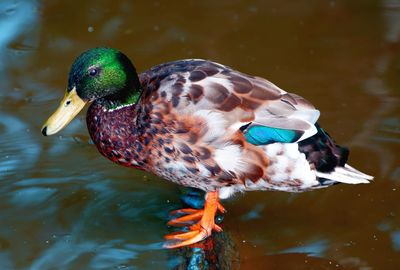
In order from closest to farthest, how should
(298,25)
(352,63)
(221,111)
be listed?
(221,111), (352,63), (298,25)

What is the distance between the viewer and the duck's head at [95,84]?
4.27 m

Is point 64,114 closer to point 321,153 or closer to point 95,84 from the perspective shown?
point 95,84

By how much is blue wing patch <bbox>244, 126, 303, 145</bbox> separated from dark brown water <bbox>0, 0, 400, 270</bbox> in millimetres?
677

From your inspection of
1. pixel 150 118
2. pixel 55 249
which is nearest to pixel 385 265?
pixel 150 118

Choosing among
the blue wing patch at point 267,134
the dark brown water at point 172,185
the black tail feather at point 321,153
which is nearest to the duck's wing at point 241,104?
the blue wing patch at point 267,134

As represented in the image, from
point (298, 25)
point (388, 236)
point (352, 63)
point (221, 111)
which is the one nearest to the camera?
point (221, 111)

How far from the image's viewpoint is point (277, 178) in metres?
4.31

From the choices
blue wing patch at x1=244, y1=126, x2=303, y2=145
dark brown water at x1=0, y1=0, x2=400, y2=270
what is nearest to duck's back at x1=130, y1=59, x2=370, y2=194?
blue wing patch at x1=244, y1=126, x2=303, y2=145

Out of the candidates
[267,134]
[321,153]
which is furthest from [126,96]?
[321,153]

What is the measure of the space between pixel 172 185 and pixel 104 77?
1.04 metres

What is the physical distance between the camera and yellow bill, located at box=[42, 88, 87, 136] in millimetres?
4273

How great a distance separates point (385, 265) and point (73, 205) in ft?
6.30

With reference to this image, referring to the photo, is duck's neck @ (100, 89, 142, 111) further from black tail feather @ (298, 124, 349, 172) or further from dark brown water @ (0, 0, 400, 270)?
black tail feather @ (298, 124, 349, 172)

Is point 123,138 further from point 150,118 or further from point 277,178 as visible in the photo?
point 277,178
